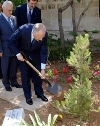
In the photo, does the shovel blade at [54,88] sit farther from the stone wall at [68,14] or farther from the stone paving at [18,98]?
the stone wall at [68,14]

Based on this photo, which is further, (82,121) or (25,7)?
(25,7)

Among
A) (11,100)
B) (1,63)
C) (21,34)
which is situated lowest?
(11,100)

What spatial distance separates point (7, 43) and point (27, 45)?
433 mm

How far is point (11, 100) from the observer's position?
5684 millimetres

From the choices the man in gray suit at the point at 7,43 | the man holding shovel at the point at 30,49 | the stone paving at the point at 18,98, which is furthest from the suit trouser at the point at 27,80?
the man in gray suit at the point at 7,43

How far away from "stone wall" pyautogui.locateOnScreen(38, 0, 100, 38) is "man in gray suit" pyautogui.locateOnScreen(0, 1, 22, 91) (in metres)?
3.70

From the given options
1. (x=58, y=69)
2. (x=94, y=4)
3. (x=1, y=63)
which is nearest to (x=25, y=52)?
(x=1, y=63)

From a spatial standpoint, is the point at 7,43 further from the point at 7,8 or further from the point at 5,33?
the point at 7,8

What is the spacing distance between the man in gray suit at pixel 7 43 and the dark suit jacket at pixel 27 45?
1.15 ft

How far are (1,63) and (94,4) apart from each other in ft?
13.7

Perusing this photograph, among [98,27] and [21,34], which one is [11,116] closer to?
[21,34]

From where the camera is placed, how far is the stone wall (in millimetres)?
9211

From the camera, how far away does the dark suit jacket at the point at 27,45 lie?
16.6 ft

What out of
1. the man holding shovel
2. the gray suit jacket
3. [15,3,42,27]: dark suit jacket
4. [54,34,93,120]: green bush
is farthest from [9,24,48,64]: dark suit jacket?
[15,3,42,27]: dark suit jacket
